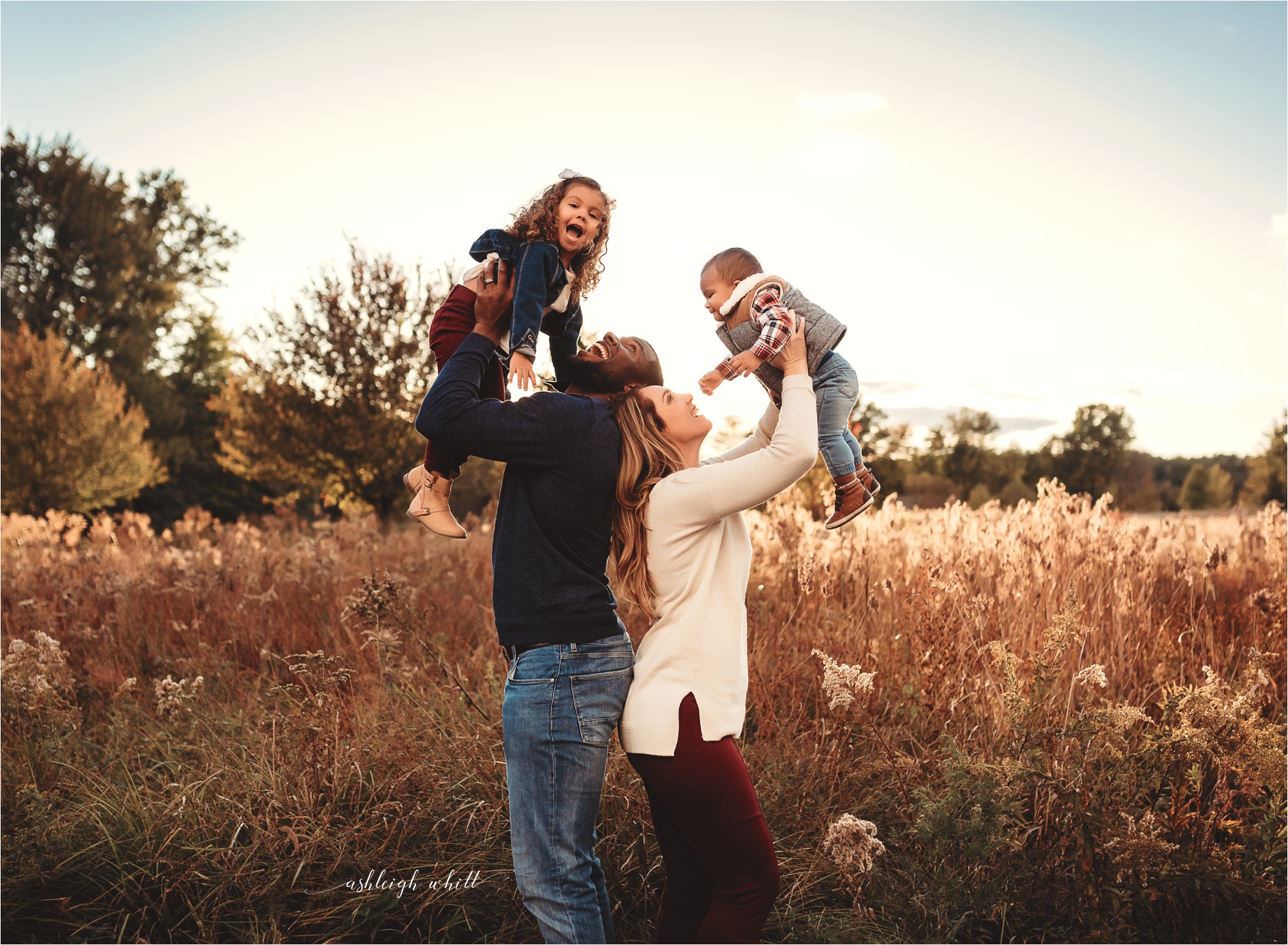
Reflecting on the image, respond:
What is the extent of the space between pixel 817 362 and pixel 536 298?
989 mm

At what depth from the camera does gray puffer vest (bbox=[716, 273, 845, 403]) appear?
2867mm

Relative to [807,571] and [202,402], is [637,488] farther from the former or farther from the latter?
[202,402]

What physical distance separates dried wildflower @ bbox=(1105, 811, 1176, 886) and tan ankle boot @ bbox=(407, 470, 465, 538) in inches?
102

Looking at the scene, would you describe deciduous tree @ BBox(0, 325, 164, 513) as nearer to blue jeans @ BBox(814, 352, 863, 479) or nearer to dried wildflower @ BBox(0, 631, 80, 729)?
dried wildflower @ BBox(0, 631, 80, 729)

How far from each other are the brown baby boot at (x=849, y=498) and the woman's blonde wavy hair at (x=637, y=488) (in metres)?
0.72

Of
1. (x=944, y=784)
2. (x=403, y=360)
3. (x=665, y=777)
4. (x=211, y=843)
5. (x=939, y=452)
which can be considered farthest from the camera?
(x=939, y=452)

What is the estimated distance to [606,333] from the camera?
2.57 metres

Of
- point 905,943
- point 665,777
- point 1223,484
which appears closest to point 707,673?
point 665,777

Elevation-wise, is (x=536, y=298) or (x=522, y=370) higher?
(x=536, y=298)

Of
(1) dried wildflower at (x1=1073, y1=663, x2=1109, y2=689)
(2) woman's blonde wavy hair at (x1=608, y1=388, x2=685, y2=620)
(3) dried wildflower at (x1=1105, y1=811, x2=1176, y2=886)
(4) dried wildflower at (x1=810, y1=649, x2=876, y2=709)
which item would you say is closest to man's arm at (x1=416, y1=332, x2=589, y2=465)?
(2) woman's blonde wavy hair at (x1=608, y1=388, x2=685, y2=620)

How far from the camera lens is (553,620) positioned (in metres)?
2.25

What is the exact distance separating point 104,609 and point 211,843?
15.7ft

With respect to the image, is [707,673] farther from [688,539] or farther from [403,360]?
[403,360]
